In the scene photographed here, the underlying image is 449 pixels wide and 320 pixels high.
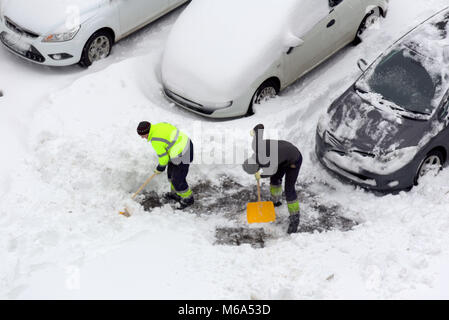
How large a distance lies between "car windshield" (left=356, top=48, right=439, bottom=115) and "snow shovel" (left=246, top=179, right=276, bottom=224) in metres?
2.33

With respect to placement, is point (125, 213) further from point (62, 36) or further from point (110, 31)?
point (110, 31)

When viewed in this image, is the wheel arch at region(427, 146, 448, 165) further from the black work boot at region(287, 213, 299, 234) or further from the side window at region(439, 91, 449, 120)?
the black work boot at region(287, 213, 299, 234)

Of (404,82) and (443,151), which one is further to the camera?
(404,82)

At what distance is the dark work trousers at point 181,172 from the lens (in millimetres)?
7855

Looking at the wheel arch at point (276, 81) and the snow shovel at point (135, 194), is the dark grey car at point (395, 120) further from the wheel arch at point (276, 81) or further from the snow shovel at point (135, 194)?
the snow shovel at point (135, 194)

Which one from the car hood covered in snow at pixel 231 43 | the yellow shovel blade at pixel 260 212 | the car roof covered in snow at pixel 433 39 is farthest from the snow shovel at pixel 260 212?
the car roof covered in snow at pixel 433 39

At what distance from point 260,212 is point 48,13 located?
5.12 metres

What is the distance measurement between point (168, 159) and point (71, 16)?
3633 mm

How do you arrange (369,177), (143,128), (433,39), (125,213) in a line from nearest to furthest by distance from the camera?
(143,128), (125,213), (369,177), (433,39)

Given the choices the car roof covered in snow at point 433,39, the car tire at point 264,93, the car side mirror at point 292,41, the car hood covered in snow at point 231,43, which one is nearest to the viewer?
the car roof covered in snow at point 433,39

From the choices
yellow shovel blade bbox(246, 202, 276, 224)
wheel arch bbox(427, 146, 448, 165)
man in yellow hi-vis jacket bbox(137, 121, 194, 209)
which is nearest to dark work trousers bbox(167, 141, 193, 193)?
man in yellow hi-vis jacket bbox(137, 121, 194, 209)

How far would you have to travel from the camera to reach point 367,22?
10.3 m

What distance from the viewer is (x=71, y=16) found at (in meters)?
9.69

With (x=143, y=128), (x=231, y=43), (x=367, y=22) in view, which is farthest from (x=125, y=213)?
(x=367, y=22)
